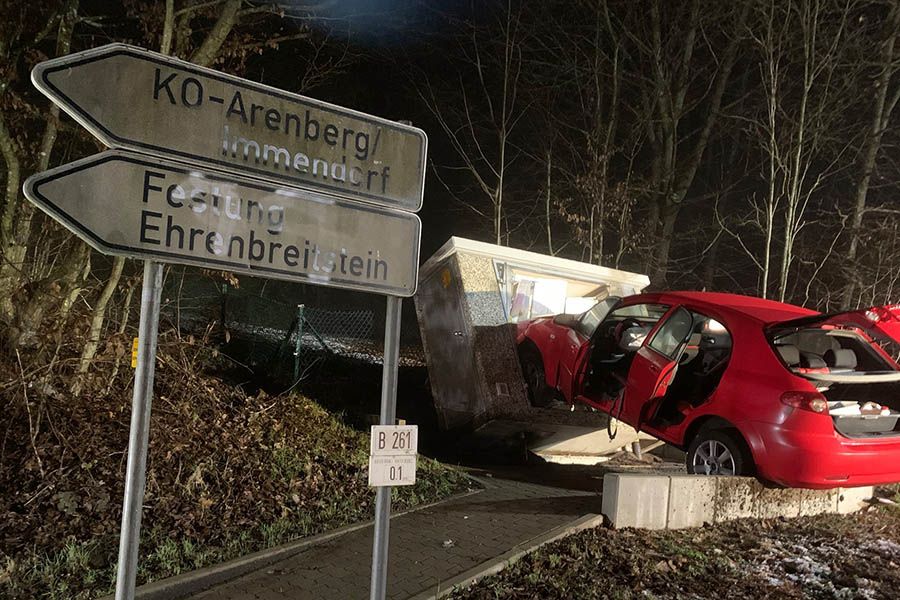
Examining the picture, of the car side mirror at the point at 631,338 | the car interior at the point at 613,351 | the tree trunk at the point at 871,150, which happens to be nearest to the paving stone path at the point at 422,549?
the car interior at the point at 613,351

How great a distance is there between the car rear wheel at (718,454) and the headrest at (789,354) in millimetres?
775

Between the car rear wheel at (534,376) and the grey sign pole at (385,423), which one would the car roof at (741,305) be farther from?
the grey sign pole at (385,423)

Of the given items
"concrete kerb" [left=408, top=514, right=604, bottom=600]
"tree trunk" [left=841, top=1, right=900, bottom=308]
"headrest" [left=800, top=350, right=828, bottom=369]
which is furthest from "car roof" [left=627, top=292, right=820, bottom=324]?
"tree trunk" [left=841, top=1, right=900, bottom=308]

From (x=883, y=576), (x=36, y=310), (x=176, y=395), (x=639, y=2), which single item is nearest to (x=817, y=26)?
(x=639, y=2)

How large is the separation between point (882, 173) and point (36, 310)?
54.5ft

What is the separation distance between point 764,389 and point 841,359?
1209mm

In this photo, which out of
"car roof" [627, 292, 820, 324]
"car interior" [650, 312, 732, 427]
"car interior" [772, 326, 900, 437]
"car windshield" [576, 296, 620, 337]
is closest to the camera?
"car interior" [772, 326, 900, 437]

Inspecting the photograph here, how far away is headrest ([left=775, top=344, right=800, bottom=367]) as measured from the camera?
5183mm

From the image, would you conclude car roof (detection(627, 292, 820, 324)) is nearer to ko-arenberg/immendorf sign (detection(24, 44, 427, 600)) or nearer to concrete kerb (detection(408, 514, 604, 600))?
concrete kerb (detection(408, 514, 604, 600))

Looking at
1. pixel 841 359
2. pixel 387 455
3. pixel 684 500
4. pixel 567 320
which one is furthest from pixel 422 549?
pixel 841 359

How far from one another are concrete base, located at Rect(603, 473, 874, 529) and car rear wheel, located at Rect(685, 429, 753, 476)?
0.47 feet

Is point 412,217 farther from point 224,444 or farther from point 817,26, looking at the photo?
point 817,26

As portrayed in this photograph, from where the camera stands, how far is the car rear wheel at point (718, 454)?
17.1 ft

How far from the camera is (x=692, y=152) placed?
52.0 ft
